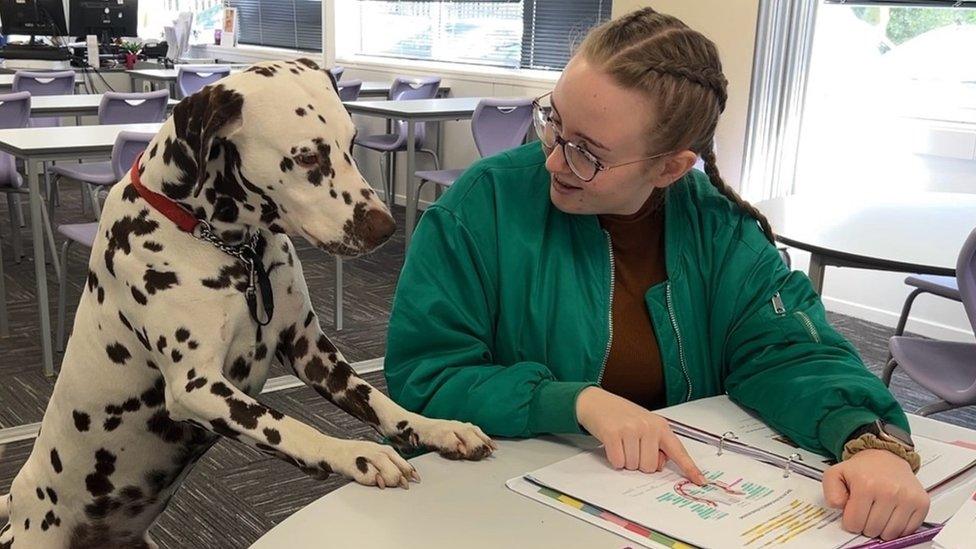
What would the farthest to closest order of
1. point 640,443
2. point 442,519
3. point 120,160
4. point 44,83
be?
1. point 44,83
2. point 120,160
3. point 640,443
4. point 442,519

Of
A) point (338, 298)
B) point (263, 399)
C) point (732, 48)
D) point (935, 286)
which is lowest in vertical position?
point (263, 399)

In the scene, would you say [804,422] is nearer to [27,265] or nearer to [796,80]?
[796,80]

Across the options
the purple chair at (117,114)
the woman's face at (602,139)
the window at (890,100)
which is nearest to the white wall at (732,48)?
the window at (890,100)

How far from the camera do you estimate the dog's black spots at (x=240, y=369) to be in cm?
132

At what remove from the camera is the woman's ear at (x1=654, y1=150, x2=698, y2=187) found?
1301 mm

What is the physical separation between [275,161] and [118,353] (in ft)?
1.32

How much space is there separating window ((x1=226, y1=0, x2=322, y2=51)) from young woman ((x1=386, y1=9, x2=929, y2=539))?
20.8 ft

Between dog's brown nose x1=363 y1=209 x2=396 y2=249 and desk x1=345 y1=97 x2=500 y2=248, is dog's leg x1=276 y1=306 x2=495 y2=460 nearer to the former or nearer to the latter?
dog's brown nose x1=363 y1=209 x2=396 y2=249

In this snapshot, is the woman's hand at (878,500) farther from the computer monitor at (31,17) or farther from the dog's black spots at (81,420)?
the computer monitor at (31,17)

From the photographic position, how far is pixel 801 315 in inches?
52.0

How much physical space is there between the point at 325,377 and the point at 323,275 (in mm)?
3463

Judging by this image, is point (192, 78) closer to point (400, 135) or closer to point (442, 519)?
point (400, 135)

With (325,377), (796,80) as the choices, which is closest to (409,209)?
(796,80)

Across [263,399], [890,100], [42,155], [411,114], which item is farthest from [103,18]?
[890,100]
